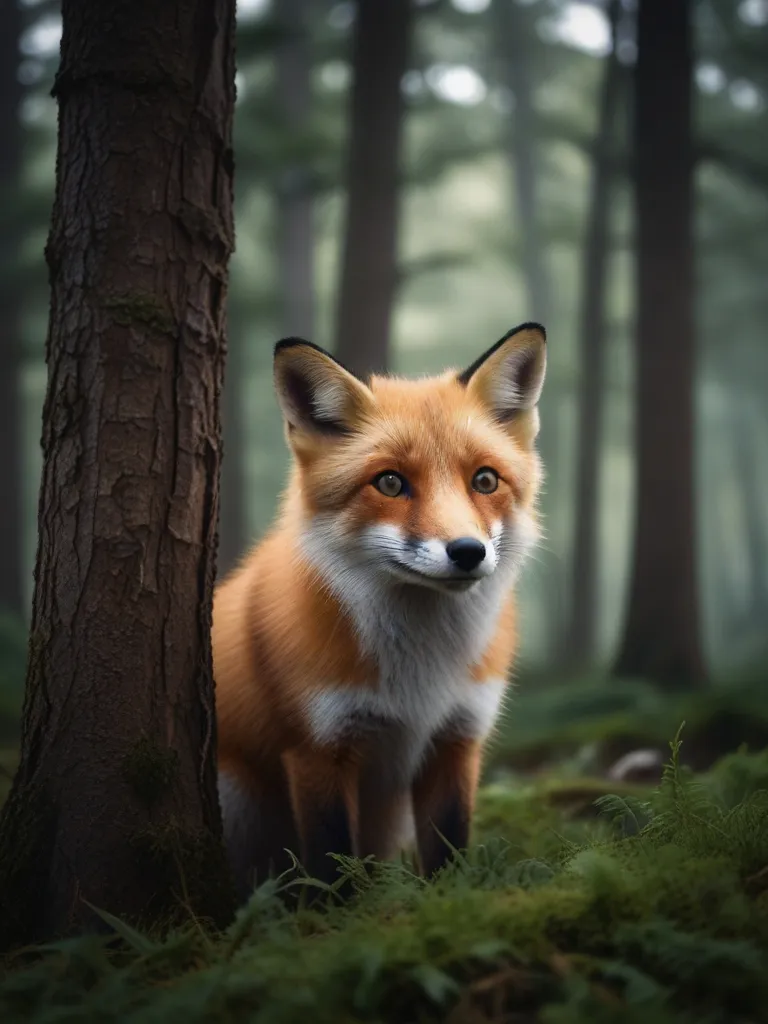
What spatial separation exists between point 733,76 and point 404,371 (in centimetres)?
1251

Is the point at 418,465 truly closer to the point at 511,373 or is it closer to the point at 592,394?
the point at 511,373

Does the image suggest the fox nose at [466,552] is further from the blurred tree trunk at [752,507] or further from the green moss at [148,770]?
the blurred tree trunk at [752,507]

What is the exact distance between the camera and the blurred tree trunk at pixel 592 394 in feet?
50.4

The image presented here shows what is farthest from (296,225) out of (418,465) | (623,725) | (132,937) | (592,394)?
(132,937)

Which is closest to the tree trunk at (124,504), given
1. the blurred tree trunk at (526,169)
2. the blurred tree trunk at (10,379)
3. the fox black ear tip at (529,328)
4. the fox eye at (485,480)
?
the fox eye at (485,480)

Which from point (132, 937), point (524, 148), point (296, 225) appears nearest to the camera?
point (132, 937)

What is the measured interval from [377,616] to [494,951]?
151 centimetres

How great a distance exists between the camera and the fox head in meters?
3.15

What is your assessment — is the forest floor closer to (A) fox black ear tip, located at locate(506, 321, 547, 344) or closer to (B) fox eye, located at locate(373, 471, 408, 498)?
(B) fox eye, located at locate(373, 471, 408, 498)

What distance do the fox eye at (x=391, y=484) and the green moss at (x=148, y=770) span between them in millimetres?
1233

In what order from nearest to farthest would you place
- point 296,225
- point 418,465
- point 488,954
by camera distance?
1. point 488,954
2. point 418,465
3. point 296,225

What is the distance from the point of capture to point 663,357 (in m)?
9.73

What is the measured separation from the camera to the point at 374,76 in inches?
386

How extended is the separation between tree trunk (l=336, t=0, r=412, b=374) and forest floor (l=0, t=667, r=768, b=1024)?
7.31 meters
